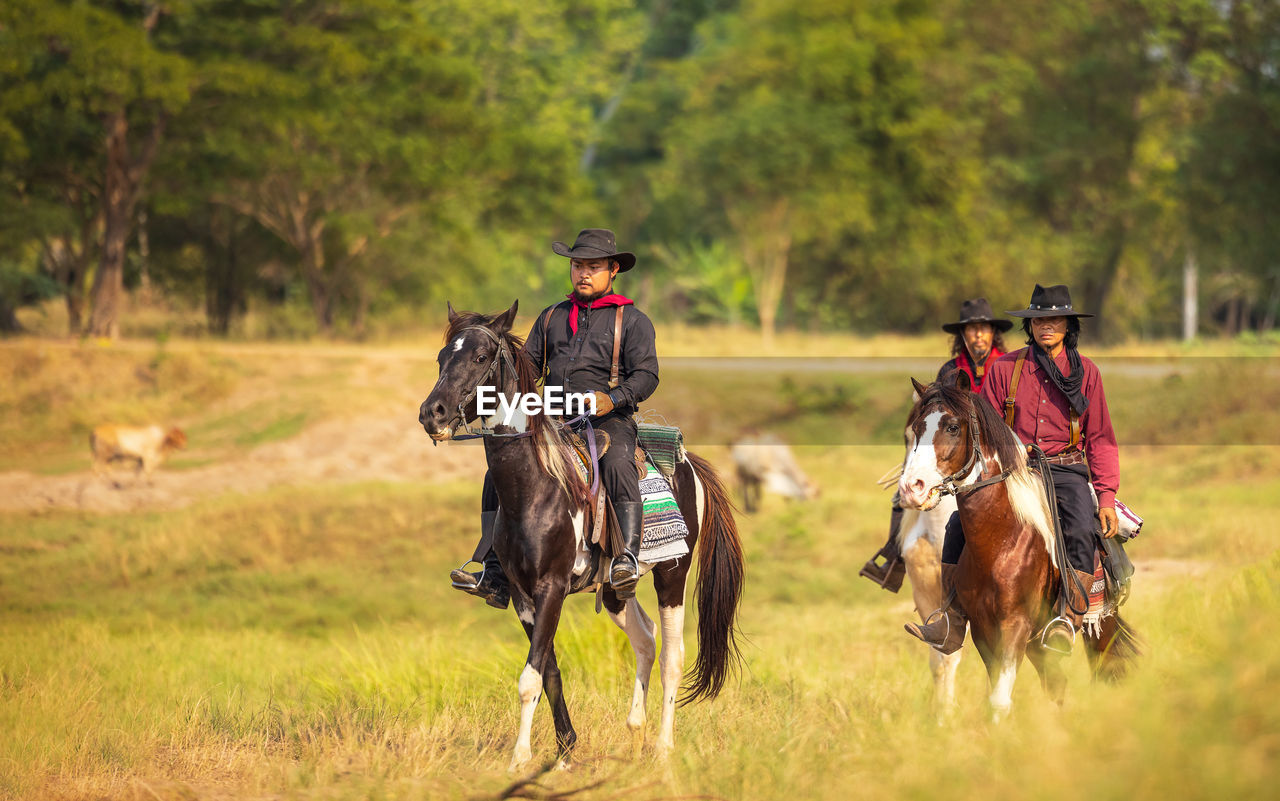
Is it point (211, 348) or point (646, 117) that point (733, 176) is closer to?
point (646, 117)

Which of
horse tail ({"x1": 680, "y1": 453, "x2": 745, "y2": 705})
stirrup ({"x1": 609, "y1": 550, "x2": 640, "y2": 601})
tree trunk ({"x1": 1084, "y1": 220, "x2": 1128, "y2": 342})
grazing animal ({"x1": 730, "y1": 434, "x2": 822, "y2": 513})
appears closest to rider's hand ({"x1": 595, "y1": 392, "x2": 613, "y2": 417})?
stirrup ({"x1": 609, "y1": 550, "x2": 640, "y2": 601})

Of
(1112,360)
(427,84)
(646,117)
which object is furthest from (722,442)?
(646,117)

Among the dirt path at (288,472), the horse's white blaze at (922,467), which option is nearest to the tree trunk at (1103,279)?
the dirt path at (288,472)

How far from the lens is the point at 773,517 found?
67.3 feet

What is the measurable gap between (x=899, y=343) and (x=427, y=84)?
1597cm

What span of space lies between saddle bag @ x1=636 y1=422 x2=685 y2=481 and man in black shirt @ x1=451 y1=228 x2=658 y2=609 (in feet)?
0.63

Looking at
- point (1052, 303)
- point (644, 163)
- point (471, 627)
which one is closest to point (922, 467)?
point (1052, 303)

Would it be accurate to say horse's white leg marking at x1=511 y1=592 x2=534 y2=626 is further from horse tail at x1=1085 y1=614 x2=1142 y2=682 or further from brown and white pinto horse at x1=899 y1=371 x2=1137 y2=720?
horse tail at x1=1085 y1=614 x2=1142 y2=682

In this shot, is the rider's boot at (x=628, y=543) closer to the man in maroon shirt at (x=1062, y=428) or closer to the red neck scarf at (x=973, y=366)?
the man in maroon shirt at (x=1062, y=428)

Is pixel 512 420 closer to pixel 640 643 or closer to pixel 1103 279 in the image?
pixel 640 643

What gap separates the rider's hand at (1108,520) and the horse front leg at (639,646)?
274 cm

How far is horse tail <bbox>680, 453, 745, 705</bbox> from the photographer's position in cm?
849

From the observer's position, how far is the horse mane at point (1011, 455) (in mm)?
6844

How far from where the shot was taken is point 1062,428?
756cm
